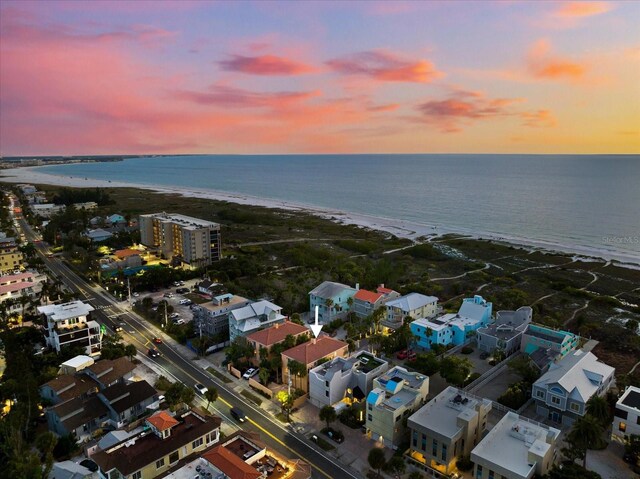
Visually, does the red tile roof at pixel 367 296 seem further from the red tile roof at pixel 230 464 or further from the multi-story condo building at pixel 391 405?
the red tile roof at pixel 230 464

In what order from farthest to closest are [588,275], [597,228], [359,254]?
[597,228] < [359,254] < [588,275]

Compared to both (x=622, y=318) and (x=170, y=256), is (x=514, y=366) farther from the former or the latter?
(x=170, y=256)

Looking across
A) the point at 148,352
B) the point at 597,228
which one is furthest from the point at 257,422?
the point at 597,228

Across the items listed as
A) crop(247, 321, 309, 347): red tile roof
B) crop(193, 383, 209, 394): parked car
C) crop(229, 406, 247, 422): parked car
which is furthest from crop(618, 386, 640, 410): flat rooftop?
crop(193, 383, 209, 394): parked car

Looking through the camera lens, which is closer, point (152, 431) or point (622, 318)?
point (152, 431)

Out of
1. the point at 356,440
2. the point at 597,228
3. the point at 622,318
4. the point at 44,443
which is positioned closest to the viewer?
the point at 44,443

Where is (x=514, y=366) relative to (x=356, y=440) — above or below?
above
